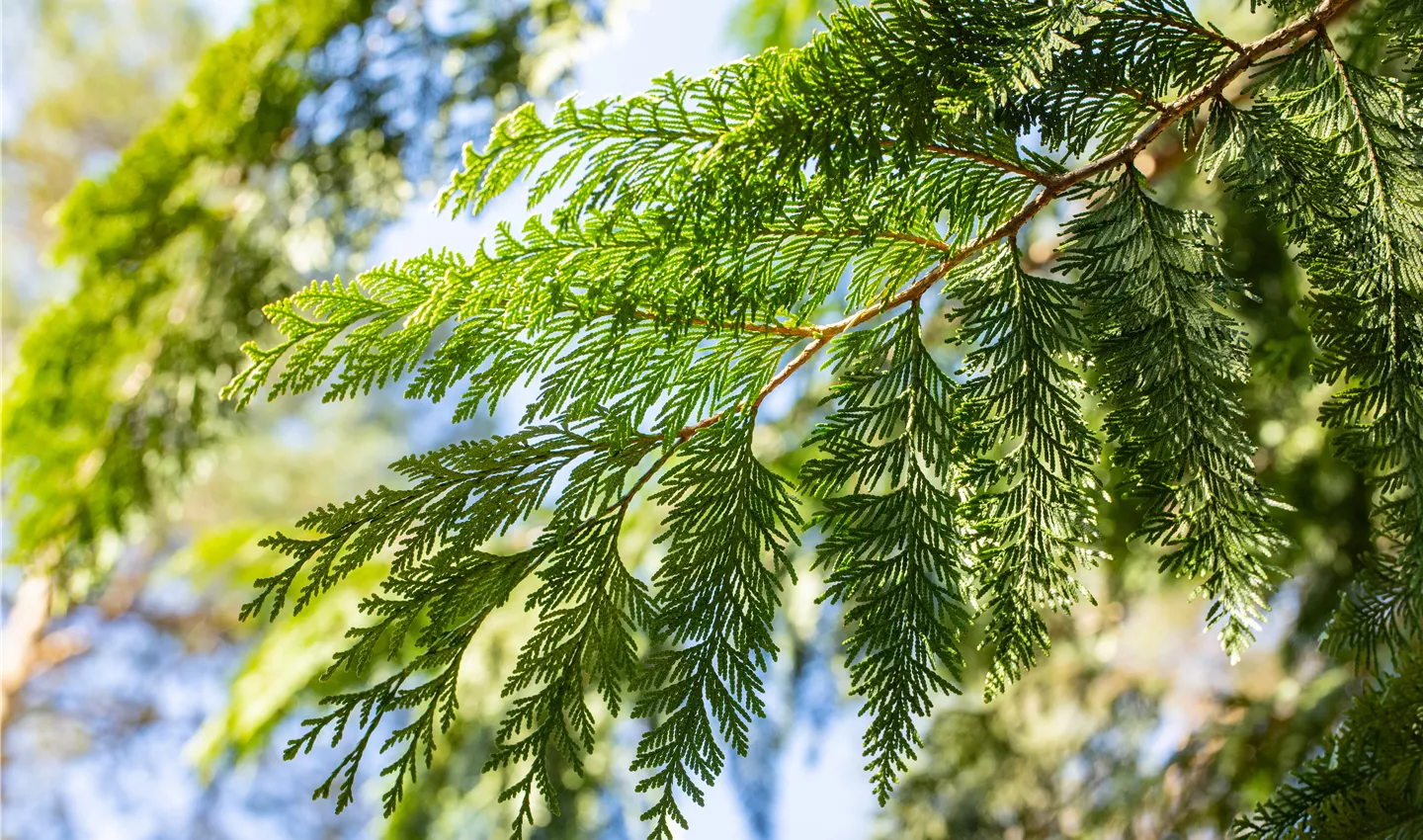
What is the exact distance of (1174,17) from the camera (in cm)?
131

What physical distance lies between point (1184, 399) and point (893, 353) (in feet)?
1.15

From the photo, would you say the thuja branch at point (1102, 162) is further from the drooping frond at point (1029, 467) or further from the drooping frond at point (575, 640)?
the drooping frond at point (575, 640)

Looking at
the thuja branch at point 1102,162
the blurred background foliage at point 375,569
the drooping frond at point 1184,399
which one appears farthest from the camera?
the blurred background foliage at point 375,569

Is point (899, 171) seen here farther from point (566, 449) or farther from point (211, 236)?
point (211, 236)

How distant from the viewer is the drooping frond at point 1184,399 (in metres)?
1.20

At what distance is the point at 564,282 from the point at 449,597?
0.42m

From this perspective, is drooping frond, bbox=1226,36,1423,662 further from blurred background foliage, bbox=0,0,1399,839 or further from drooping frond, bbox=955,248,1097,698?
blurred background foliage, bbox=0,0,1399,839

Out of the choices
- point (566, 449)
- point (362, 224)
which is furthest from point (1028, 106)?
point (362, 224)

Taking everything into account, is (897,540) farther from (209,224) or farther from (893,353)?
(209,224)

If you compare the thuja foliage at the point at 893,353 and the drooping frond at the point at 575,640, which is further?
the drooping frond at the point at 575,640

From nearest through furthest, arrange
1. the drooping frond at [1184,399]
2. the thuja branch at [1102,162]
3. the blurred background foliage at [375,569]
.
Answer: the drooping frond at [1184,399] → the thuja branch at [1102,162] → the blurred background foliage at [375,569]

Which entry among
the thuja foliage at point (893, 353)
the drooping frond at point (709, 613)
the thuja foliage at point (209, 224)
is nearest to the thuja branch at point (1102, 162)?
the thuja foliage at point (893, 353)

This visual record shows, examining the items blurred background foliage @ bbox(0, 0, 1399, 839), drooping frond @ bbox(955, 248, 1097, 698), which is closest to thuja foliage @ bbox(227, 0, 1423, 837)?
drooping frond @ bbox(955, 248, 1097, 698)

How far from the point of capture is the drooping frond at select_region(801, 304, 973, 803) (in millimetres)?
1274
